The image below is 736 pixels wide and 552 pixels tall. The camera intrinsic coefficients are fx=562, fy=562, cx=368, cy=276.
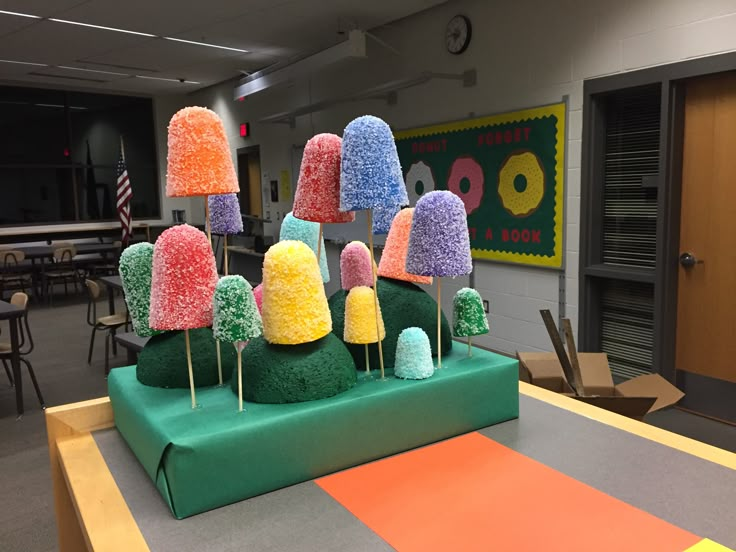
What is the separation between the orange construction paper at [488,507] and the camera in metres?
0.89

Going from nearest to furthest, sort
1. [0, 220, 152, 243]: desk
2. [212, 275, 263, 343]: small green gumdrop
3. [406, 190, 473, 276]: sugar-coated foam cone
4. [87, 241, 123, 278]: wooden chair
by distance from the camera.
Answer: [212, 275, 263, 343]: small green gumdrop → [406, 190, 473, 276]: sugar-coated foam cone → [87, 241, 123, 278]: wooden chair → [0, 220, 152, 243]: desk

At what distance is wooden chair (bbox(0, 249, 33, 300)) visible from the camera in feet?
23.1

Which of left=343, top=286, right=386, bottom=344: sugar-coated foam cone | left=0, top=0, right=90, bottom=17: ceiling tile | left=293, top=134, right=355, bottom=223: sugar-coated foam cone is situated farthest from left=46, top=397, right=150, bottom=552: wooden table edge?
left=0, top=0, right=90, bottom=17: ceiling tile

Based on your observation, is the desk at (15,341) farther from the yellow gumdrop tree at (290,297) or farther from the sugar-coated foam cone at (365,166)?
the sugar-coated foam cone at (365,166)

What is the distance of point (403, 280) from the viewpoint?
1.42 meters

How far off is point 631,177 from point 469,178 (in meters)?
1.30

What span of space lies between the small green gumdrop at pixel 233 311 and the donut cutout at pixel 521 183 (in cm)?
333

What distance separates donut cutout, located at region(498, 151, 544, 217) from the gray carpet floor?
163 cm

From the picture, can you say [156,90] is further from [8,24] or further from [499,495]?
[499,495]

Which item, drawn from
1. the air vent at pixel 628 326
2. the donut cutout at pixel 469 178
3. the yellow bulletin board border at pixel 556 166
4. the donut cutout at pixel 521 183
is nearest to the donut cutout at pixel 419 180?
the donut cutout at pixel 469 178

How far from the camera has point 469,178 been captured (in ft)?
14.8

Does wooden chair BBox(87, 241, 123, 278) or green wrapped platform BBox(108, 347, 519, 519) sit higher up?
green wrapped platform BBox(108, 347, 519, 519)

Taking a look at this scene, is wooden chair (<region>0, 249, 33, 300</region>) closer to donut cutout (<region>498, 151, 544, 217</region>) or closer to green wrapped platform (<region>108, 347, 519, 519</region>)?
donut cutout (<region>498, 151, 544, 217</region>)

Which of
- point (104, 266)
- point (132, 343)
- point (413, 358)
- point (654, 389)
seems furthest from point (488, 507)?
point (104, 266)
